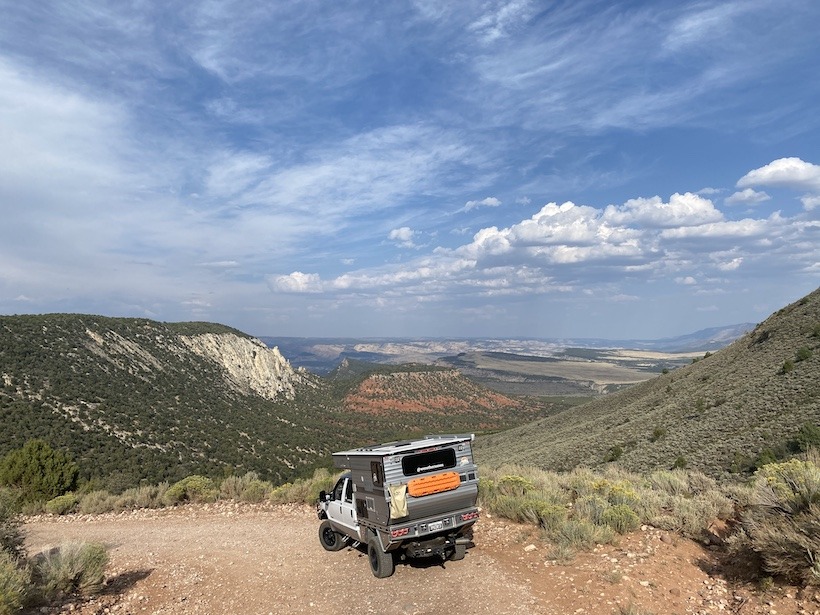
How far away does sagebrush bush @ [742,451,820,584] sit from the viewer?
6449mm

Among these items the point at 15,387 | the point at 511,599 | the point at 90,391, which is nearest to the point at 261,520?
the point at 511,599

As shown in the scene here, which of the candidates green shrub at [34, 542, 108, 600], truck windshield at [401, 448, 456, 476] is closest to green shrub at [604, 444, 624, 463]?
truck windshield at [401, 448, 456, 476]

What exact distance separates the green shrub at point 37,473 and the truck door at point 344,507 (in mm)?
14209

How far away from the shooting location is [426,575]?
902 centimetres

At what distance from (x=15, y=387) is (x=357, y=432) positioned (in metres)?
45.2

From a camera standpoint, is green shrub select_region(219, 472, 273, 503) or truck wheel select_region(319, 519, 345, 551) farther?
green shrub select_region(219, 472, 273, 503)

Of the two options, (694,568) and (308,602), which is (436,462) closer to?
(308,602)

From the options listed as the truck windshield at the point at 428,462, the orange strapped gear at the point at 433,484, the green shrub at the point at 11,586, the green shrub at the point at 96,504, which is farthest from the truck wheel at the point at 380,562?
the green shrub at the point at 96,504

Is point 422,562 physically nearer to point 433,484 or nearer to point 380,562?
point 380,562

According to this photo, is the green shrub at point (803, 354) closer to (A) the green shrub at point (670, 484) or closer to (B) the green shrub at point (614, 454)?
(B) the green shrub at point (614, 454)

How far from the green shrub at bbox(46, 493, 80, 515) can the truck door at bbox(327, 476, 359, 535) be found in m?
12.3

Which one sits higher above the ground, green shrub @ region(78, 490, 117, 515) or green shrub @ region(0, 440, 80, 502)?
green shrub @ region(0, 440, 80, 502)

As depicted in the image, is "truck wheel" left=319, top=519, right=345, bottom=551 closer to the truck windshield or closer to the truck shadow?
the truck shadow

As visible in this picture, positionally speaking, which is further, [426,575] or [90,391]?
[90,391]
